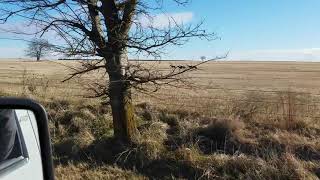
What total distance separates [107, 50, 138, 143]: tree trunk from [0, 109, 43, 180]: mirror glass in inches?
278

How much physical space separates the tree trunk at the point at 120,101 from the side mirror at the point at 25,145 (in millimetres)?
7077

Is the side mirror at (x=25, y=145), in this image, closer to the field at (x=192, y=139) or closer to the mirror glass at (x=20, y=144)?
the mirror glass at (x=20, y=144)

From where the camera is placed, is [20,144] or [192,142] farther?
[192,142]

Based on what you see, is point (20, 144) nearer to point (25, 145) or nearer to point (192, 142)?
point (25, 145)

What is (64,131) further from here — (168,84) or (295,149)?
(295,149)

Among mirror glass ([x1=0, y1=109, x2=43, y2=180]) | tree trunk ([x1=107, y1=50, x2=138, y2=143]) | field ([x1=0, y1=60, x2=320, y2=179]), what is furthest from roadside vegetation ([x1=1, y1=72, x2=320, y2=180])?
mirror glass ([x1=0, y1=109, x2=43, y2=180])

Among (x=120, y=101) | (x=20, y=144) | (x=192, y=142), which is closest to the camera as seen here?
(x=20, y=144)

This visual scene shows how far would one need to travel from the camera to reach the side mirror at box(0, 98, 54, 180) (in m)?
2.77

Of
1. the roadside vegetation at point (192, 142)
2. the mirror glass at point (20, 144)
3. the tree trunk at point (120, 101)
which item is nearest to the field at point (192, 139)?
the roadside vegetation at point (192, 142)

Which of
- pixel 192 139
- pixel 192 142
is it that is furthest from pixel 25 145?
pixel 192 139

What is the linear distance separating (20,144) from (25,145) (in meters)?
0.03

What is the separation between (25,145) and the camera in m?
2.99

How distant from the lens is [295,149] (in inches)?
392

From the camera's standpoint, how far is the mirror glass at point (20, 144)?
282 cm
